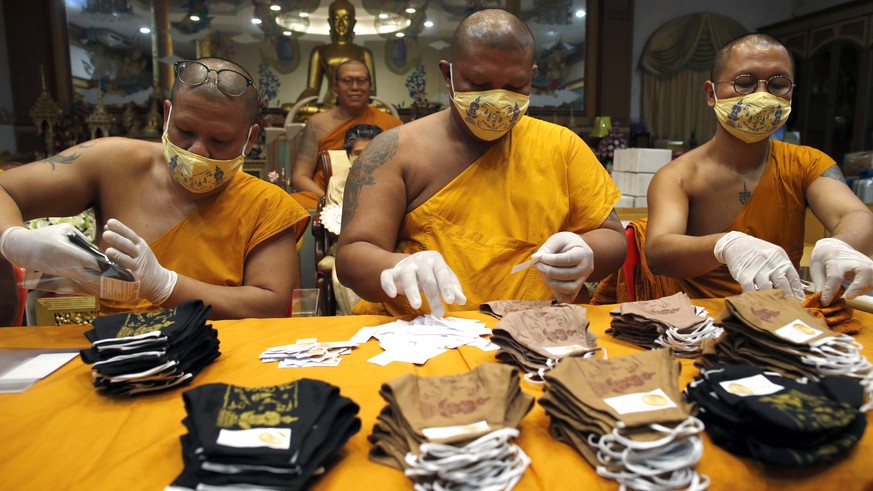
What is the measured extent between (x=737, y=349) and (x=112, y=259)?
1.47 metres

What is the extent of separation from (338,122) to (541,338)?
4.38 meters

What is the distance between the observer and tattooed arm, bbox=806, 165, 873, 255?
6.45ft

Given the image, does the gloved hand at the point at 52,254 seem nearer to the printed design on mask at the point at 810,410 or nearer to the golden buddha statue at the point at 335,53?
the printed design on mask at the point at 810,410

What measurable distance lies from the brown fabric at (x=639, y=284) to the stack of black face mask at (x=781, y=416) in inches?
55.2

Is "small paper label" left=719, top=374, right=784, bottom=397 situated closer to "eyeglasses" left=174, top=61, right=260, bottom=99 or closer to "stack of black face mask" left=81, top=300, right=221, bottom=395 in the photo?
"stack of black face mask" left=81, top=300, right=221, bottom=395

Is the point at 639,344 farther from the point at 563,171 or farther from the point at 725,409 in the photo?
the point at 563,171

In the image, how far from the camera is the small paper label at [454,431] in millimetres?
841

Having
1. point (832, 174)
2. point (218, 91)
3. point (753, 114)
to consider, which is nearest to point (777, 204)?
point (832, 174)

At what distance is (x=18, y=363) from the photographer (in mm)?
1325

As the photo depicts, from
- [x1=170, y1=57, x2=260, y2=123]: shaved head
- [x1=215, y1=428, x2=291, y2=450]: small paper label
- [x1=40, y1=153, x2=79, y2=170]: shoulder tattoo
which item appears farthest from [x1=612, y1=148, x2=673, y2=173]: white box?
[x1=215, y1=428, x2=291, y2=450]: small paper label

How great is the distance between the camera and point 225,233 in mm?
1951

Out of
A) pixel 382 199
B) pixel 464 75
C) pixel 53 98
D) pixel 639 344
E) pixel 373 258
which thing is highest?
pixel 53 98

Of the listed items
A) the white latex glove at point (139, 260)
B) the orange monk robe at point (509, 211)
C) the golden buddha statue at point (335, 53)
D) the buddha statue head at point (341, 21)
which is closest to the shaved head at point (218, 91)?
the white latex glove at point (139, 260)

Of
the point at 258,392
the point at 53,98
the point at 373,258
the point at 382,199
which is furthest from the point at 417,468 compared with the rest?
the point at 53,98
